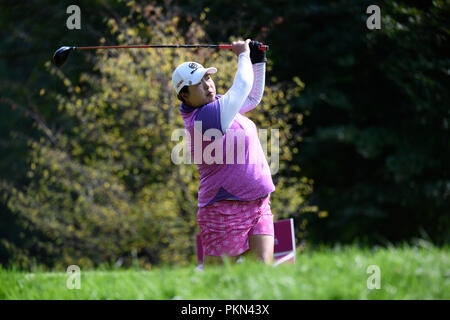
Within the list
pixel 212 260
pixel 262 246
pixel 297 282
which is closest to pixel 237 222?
pixel 262 246

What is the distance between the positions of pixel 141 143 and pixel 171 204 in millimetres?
1126

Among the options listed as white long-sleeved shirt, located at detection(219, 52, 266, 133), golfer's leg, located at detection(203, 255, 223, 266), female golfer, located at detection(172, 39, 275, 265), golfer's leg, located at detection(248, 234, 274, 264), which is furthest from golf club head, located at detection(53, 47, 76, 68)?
golfer's leg, located at detection(248, 234, 274, 264)

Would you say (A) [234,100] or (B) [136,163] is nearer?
(A) [234,100]

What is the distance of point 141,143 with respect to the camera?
872 cm

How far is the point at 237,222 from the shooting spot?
360 centimetres

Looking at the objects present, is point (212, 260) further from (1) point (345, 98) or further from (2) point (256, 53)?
(1) point (345, 98)

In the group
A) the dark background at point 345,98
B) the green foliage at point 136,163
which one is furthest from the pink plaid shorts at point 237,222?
the dark background at point 345,98

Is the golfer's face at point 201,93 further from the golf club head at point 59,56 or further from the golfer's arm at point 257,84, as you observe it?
the golf club head at point 59,56

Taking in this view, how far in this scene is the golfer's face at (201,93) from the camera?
360 centimetres

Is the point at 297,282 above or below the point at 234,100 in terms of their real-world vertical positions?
below

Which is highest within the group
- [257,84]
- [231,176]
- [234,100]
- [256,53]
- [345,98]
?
[345,98]

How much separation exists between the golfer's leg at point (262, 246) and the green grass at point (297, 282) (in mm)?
221

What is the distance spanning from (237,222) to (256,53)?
1.10m
